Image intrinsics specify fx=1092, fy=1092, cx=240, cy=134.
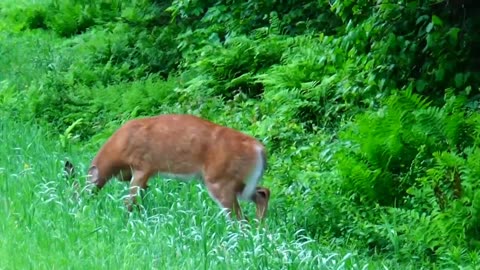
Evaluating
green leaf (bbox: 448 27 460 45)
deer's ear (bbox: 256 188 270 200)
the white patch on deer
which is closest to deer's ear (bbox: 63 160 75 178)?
the white patch on deer

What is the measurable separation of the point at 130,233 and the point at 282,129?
16.3 ft

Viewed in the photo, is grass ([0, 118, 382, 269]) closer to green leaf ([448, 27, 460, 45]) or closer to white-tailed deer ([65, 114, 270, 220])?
white-tailed deer ([65, 114, 270, 220])

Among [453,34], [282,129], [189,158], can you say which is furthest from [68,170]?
[453,34]

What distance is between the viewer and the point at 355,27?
11.4 meters

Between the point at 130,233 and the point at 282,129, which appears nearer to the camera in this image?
the point at 130,233

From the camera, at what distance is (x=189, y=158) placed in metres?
9.59

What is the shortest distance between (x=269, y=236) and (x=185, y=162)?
1.56 metres

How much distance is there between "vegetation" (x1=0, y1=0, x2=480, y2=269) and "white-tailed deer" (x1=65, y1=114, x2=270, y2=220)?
0.64 feet

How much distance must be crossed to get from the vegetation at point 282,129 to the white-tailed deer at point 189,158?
0.64ft

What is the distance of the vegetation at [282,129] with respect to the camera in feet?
26.4

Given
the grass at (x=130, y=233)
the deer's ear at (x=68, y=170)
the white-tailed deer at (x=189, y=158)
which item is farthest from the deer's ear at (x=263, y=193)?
the deer's ear at (x=68, y=170)

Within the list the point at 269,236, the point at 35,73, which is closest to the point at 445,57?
the point at 269,236

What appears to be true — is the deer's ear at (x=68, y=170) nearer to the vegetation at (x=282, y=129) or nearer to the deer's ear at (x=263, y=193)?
the vegetation at (x=282, y=129)

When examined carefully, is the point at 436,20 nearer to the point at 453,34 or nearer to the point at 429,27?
the point at 429,27
